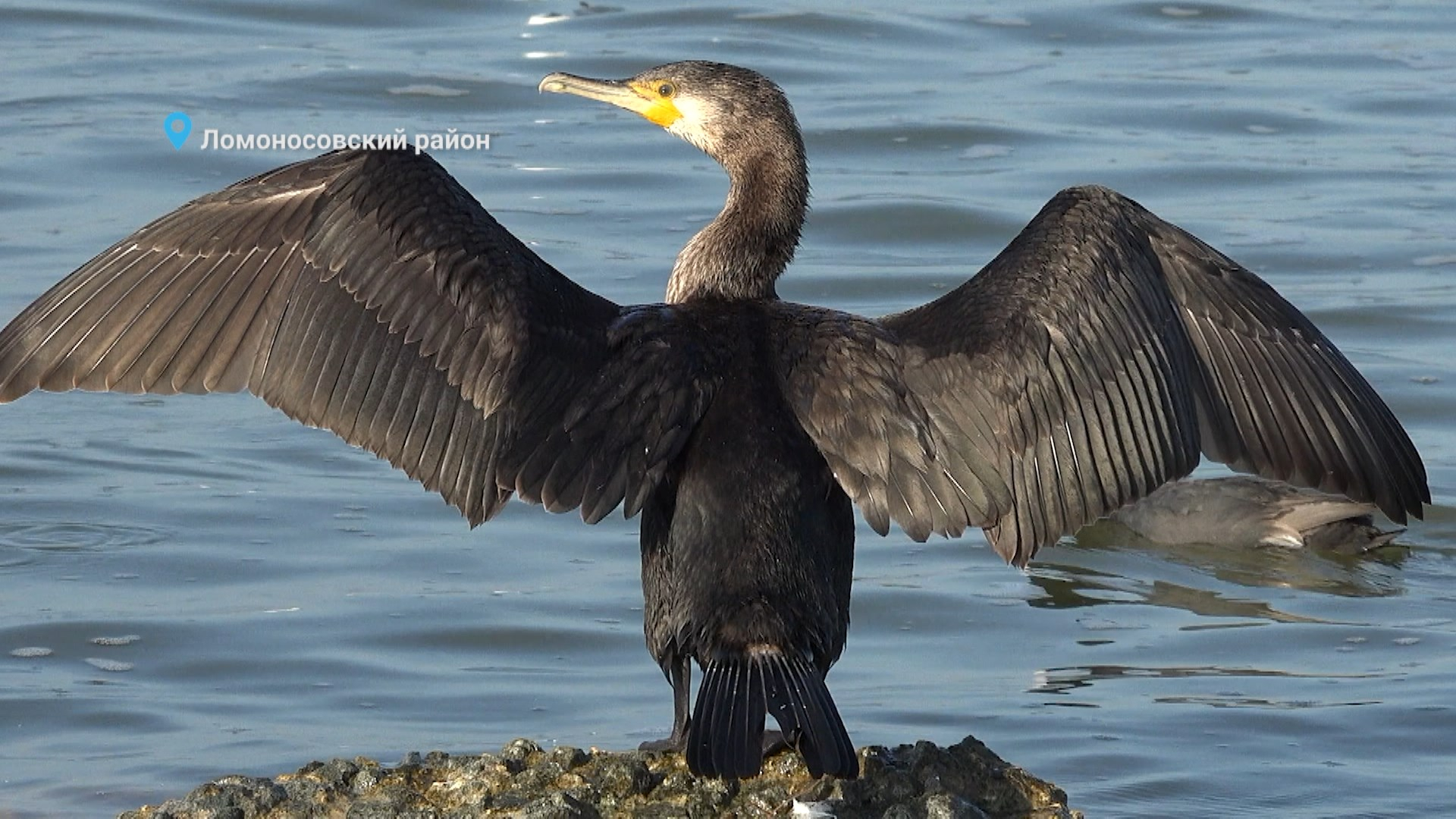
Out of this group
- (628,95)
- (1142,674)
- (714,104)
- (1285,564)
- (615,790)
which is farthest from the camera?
(1285,564)

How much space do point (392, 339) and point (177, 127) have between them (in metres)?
7.69

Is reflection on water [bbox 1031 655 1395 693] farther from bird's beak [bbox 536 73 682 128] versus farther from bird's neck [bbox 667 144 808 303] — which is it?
bird's beak [bbox 536 73 682 128]

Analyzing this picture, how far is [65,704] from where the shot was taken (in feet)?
23.7

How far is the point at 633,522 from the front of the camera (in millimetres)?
9039

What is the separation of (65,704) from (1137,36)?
10.5 m

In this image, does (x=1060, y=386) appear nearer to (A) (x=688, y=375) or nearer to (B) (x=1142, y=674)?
(A) (x=688, y=375)

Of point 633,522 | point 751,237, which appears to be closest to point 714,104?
point 751,237

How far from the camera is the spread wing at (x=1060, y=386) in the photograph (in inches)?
215

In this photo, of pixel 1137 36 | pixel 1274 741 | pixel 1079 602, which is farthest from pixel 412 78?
pixel 1274 741

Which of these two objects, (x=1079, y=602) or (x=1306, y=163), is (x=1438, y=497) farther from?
(x=1306, y=163)

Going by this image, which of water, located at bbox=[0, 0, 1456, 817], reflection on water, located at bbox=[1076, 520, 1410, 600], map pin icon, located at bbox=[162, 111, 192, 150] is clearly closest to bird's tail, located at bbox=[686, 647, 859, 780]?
water, located at bbox=[0, 0, 1456, 817]

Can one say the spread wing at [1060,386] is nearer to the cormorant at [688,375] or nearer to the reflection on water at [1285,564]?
the cormorant at [688,375]

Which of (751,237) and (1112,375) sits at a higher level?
(751,237)

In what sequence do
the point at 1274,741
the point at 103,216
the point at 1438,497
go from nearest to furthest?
1. the point at 1274,741
2. the point at 1438,497
3. the point at 103,216
